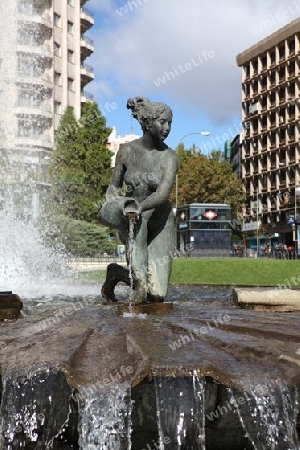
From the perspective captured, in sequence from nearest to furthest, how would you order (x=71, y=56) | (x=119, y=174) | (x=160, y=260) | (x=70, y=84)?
(x=160, y=260), (x=119, y=174), (x=70, y=84), (x=71, y=56)

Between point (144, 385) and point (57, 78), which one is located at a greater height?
point (57, 78)

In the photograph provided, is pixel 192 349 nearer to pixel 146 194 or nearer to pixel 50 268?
pixel 146 194

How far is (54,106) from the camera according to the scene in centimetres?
6341

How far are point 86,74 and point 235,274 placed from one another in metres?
53.0

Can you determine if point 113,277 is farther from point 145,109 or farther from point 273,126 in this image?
point 273,126

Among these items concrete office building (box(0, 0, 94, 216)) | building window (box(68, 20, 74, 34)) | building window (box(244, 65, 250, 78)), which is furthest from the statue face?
building window (box(244, 65, 250, 78))

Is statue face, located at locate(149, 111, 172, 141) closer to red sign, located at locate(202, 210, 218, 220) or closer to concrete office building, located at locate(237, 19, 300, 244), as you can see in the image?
red sign, located at locate(202, 210, 218, 220)

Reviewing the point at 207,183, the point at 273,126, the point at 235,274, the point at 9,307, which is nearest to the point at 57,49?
the point at 207,183

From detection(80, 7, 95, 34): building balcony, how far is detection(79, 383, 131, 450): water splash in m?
68.0

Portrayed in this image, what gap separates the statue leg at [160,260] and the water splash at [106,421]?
282cm

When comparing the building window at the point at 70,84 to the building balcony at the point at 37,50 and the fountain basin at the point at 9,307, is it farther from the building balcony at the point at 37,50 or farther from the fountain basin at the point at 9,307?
the fountain basin at the point at 9,307

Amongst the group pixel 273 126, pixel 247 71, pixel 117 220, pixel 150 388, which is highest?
pixel 247 71

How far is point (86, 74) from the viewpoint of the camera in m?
68.6

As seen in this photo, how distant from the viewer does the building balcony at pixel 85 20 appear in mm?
67938
